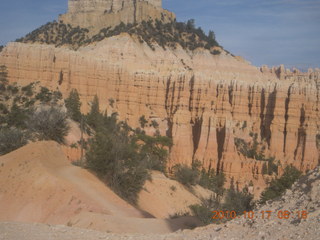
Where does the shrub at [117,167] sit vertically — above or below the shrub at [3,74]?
below

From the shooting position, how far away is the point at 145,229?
11016 millimetres

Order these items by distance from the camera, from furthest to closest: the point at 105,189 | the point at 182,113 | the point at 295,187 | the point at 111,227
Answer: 1. the point at 182,113
2. the point at 105,189
3. the point at 111,227
4. the point at 295,187

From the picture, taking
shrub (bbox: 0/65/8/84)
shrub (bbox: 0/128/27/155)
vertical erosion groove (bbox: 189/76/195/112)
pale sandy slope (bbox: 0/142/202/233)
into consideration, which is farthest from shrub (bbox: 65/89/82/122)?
vertical erosion groove (bbox: 189/76/195/112)

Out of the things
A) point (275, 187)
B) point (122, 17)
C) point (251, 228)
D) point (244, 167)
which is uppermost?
point (122, 17)

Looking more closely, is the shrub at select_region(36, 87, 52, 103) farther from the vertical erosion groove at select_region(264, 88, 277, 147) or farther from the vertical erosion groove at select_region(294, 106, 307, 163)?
the vertical erosion groove at select_region(294, 106, 307, 163)

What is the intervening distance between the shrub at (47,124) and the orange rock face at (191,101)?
622 inches

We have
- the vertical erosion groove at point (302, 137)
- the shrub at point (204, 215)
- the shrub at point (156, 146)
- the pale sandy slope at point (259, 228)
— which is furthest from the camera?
the vertical erosion groove at point (302, 137)

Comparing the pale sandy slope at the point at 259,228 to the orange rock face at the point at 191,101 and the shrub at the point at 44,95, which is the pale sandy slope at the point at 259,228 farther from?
the orange rock face at the point at 191,101

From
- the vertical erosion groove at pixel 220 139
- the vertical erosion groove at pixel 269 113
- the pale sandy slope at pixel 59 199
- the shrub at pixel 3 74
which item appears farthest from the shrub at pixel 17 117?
the vertical erosion groove at pixel 269 113

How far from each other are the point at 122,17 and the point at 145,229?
59.4 metres

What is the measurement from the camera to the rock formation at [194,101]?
4038 centimetres

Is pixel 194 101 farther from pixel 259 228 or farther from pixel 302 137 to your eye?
pixel 259 228

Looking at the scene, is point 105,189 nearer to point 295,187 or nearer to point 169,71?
point 295,187

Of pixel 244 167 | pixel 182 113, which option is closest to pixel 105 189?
pixel 244 167
